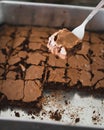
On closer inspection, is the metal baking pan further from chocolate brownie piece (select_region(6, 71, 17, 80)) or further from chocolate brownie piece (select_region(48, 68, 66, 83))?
chocolate brownie piece (select_region(6, 71, 17, 80))

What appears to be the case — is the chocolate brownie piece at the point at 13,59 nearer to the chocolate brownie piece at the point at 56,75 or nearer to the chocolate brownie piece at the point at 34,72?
the chocolate brownie piece at the point at 34,72

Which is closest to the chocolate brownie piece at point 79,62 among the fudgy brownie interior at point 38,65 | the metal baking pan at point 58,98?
the fudgy brownie interior at point 38,65

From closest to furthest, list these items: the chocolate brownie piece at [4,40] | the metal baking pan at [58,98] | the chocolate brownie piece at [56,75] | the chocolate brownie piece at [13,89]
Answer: the metal baking pan at [58,98] → the chocolate brownie piece at [13,89] → the chocolate brownie piece at [56,75] → the chocolate brownie piece at [4,40]

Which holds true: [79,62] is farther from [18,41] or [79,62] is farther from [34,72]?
[18,41]

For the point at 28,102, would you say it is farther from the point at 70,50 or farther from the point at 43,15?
the point at 43,15

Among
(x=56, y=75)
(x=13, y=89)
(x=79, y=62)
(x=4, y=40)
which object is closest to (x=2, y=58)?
(x=4, y=40)

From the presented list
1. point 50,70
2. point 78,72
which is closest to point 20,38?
point 50,70
